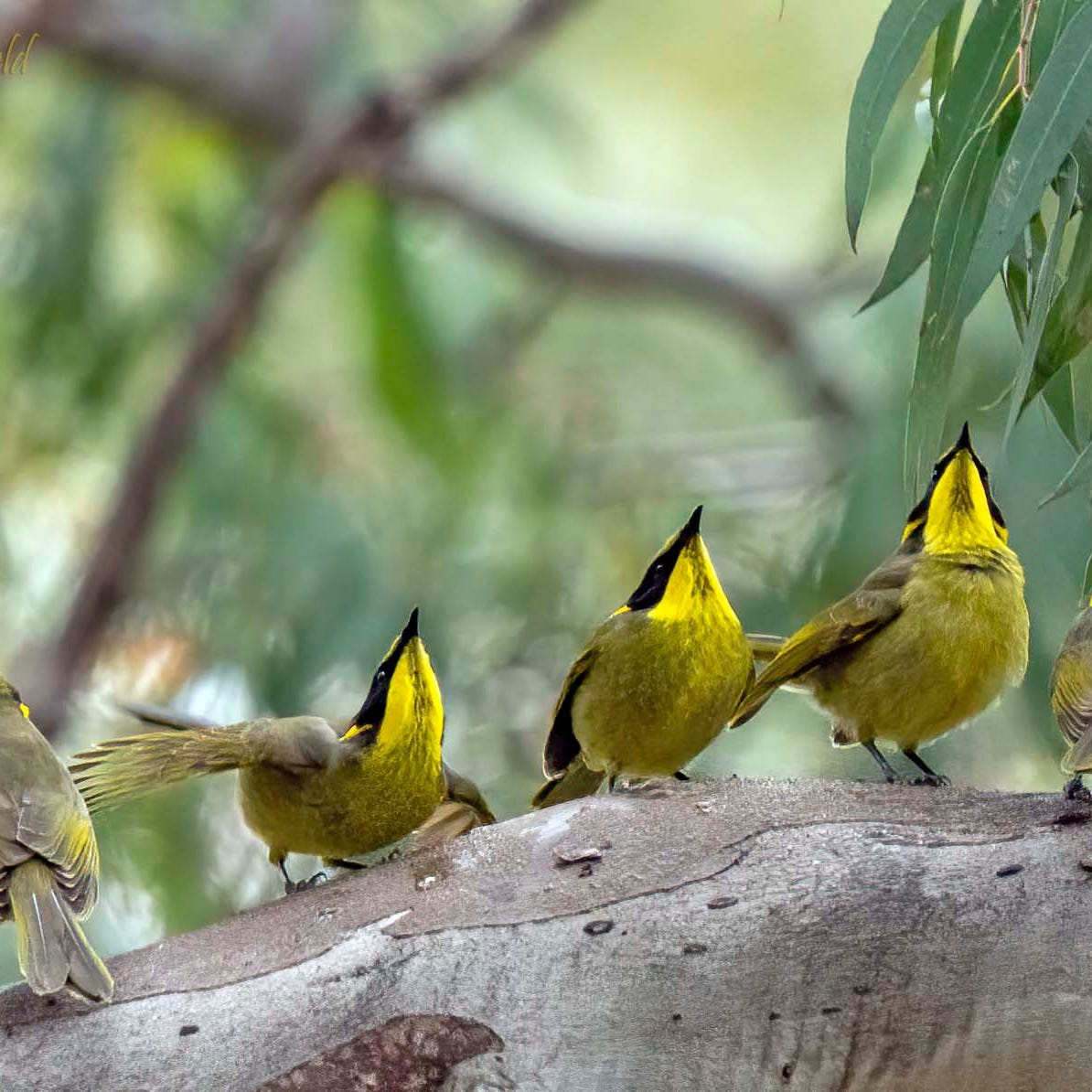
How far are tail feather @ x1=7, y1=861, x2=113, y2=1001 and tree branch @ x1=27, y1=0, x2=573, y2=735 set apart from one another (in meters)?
3.54

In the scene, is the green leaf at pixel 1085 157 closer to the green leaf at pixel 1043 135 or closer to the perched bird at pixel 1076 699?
the green leaf at pixel 1043 135

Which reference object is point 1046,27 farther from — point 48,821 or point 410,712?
point 48,821

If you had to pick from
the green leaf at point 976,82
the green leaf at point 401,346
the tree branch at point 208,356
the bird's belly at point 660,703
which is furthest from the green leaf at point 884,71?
the green leaf at point 401,346

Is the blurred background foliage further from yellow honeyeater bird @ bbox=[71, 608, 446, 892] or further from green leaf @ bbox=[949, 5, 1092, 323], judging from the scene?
green leaf @ bbox=[949, 5, 1092, 323]

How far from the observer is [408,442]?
21.5 feet

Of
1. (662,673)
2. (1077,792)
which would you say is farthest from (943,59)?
(1077,792)

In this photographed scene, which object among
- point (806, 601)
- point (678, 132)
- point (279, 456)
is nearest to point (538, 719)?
point (806, 601)

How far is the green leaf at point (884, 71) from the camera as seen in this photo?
2.54m

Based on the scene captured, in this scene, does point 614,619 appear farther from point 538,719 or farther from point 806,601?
point 538,719

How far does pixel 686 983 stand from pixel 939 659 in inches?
33.9

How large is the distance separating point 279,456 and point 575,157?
6.60 ft

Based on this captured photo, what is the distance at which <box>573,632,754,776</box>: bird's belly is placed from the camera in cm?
257

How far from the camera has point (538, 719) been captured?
5762mm

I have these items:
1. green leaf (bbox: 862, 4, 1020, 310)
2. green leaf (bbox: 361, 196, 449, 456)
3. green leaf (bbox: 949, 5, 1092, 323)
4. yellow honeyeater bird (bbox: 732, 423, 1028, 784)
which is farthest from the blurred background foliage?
green leaf (bbox: 949, 5, 1092, 323)
